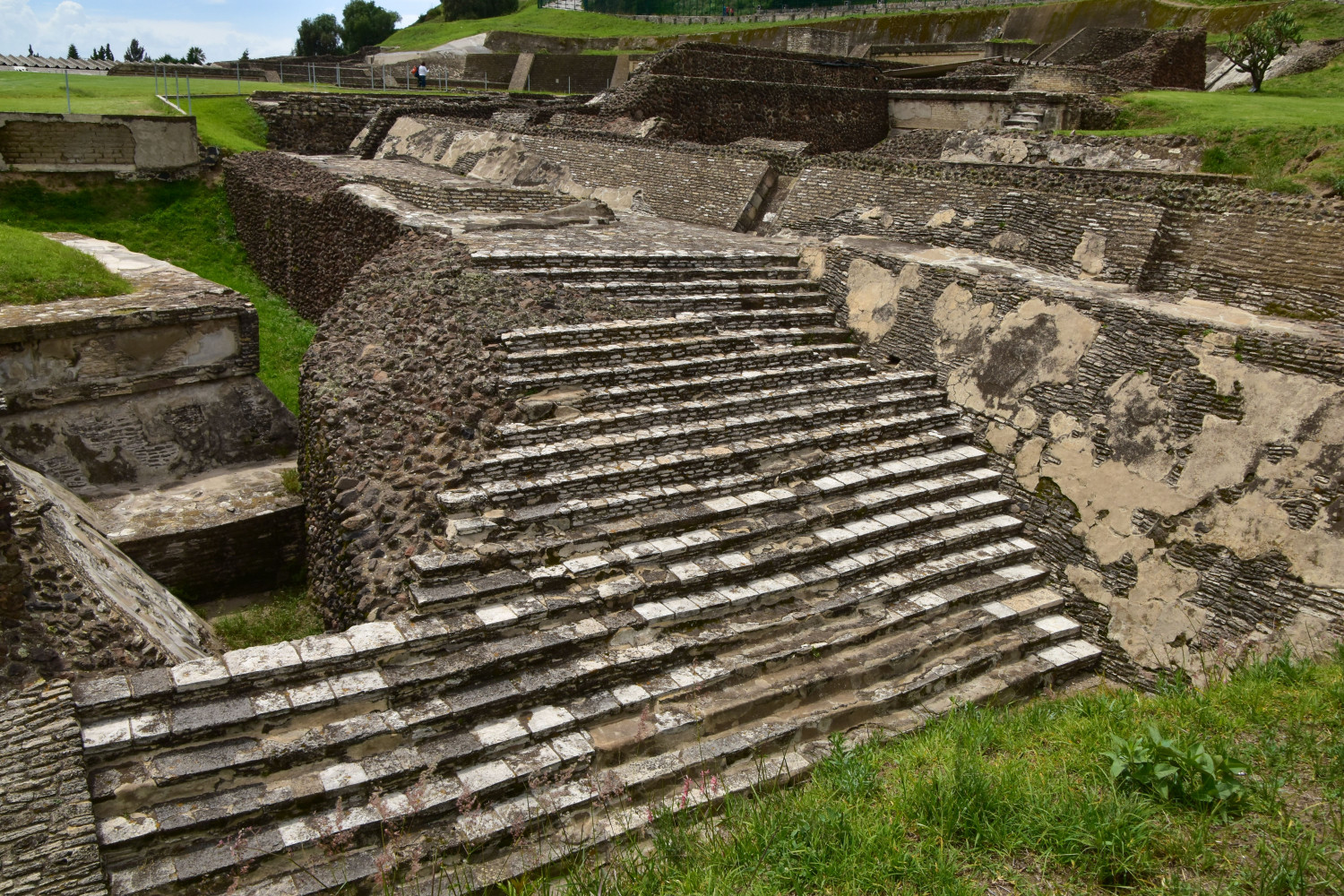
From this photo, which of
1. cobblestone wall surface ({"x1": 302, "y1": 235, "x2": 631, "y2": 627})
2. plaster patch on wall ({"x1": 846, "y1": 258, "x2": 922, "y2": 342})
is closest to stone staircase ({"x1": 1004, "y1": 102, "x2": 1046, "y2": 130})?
plaster patch on wall ({"x1": 846, "y1": 258, "x2": 922, "y2": 342})

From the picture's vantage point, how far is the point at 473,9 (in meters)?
38.9

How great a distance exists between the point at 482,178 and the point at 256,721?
11224 mm

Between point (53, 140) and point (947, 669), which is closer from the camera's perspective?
point (947, 669)

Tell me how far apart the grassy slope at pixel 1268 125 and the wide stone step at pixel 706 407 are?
374cm

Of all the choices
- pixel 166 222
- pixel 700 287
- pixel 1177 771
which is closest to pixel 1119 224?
pixel 700 287

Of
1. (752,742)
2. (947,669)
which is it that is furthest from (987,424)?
(752,742)

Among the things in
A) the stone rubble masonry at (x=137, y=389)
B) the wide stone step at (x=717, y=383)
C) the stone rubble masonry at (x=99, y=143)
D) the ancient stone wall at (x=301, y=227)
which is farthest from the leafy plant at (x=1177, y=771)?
the stone rubble masonry at (x=99, y=143)

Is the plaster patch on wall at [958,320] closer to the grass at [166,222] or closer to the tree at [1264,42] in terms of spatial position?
the grass at [166,222]

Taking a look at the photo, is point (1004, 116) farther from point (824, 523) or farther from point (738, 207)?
point (824, 523)

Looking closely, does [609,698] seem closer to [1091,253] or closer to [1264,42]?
[1091,253]

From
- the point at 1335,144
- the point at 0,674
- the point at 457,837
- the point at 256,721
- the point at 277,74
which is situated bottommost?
the point at 457,837

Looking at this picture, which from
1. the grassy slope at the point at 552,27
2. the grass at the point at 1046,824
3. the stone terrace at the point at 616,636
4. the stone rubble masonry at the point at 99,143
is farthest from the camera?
the grassy slope at the point at 552,27

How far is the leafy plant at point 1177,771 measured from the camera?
3.17 metres

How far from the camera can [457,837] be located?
380 cm
